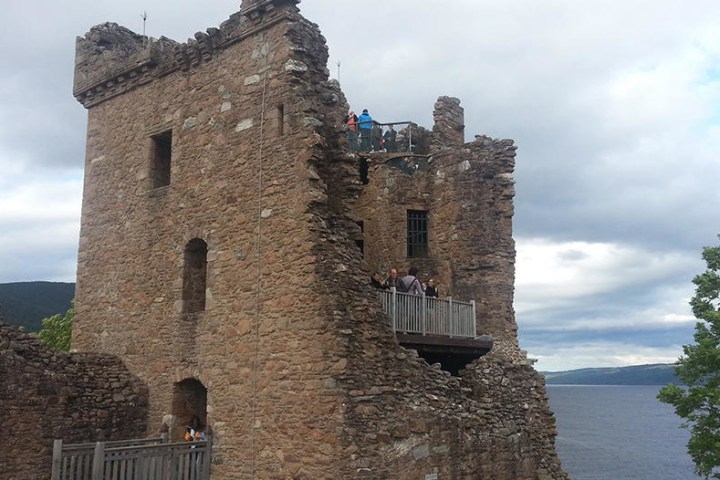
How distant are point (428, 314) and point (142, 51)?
8830mm

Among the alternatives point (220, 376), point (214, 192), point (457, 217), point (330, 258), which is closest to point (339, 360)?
point (330, 258)

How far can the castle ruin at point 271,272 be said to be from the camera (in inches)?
470

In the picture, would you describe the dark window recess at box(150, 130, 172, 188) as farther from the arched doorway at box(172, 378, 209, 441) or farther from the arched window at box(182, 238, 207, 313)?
the arched doorway at box(172, 378, 209, 441)

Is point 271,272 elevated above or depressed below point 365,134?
below

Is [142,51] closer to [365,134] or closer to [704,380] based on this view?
[365,134]

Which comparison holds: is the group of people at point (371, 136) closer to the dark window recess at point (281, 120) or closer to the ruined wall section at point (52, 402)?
the dark window recess at point (281, 120)

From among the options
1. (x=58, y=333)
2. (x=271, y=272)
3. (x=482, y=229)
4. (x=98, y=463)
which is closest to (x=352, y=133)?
(x=482, y=229)

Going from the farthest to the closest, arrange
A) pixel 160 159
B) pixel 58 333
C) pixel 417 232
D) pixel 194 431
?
pixel 58 333 < pixel 417 232 < pixel 160 159 < pixel 194 431

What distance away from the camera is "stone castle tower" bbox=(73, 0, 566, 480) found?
39.2 ft

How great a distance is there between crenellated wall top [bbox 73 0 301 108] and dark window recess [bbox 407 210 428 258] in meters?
7.23

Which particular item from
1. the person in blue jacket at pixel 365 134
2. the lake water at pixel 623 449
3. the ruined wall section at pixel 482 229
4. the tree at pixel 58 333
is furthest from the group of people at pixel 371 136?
the lake water at pixel 623 449

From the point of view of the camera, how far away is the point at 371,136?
20594mm

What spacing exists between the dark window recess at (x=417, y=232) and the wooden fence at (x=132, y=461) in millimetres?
8278

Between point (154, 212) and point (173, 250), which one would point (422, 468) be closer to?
point (173, 250)
